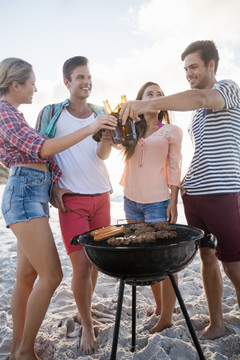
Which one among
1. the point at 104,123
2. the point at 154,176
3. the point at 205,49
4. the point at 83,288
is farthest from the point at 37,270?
the point at 205,49

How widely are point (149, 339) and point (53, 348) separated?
2.78 ft

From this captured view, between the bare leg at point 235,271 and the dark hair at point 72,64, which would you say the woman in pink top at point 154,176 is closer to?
the bare leg at point 235,271

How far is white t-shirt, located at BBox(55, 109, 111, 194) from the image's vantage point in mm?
2852

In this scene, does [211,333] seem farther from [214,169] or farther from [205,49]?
[205,49]

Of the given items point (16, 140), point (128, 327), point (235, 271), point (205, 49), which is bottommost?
point (128, 327)

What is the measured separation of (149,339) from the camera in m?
2.50

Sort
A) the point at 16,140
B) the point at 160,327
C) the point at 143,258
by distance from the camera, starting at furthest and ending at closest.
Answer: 1. the point at 160,327
2. the point at 16,140
3. the point at 143,258

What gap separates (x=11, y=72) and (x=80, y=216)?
1.39 metres

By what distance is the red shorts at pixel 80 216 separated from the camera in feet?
8.96

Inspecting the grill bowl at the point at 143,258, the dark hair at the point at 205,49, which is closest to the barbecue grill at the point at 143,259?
the grill bowl at the point at 143,258

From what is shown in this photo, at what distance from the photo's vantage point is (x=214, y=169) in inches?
98.0

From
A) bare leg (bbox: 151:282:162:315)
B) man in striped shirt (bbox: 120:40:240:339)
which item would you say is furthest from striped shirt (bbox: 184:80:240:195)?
bare leg (bbox: 151:282:162:315)

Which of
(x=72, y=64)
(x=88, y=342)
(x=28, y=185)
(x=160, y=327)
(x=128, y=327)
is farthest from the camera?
(x=72, y=64)

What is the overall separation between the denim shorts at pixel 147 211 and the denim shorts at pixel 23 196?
95 cm
